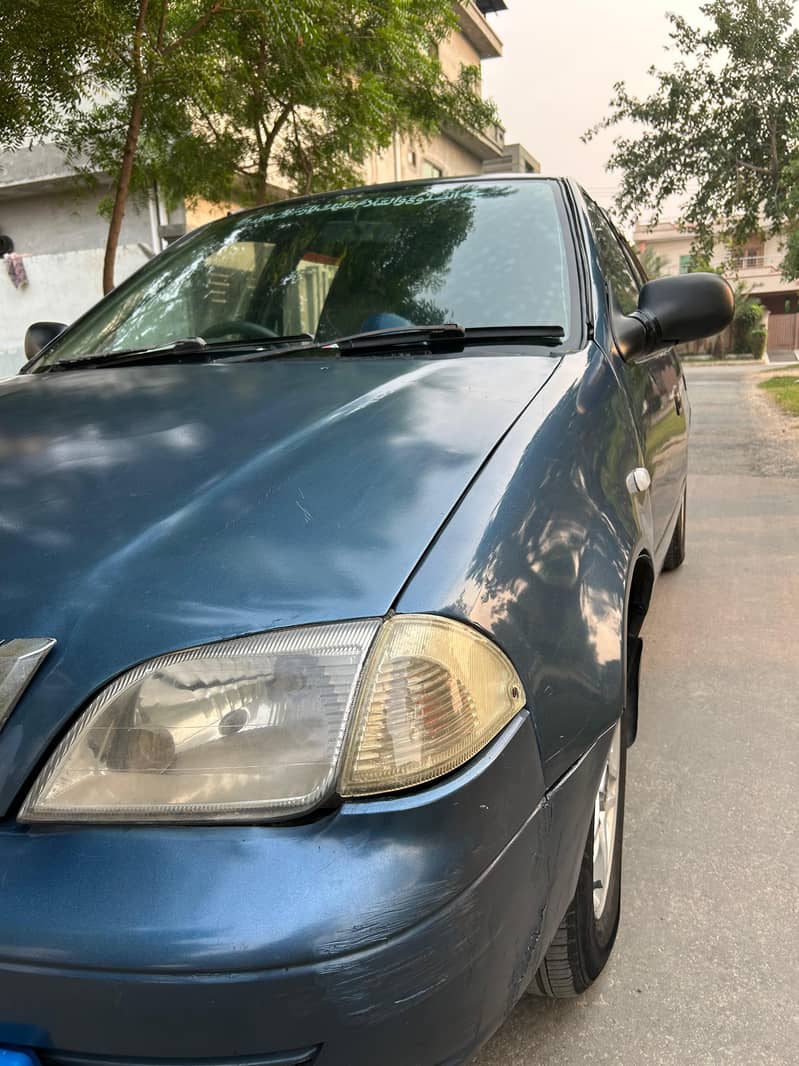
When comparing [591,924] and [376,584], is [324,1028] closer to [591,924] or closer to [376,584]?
[376,584]

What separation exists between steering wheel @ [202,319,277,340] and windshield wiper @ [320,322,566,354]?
429mm

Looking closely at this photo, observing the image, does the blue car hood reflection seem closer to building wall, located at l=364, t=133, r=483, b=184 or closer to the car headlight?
the car headlight

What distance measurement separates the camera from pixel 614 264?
8.89ft

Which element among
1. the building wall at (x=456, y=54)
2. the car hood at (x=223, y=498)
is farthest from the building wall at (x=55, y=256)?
the building wall at (x=456, y=54)

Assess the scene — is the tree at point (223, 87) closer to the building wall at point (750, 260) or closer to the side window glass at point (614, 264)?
the side window glass at point (614, 264)

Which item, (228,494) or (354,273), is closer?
(228,494)

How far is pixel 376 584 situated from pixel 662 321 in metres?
1.48

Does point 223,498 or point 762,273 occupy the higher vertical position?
point 762,273

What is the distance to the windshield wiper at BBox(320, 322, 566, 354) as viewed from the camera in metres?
1.92

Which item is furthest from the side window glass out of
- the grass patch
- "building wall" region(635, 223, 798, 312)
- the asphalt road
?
"building wall" region(635, 223, 798, 312)

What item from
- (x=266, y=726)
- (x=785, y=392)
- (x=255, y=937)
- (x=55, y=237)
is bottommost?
(x=785, y=392)

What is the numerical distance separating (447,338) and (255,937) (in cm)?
139

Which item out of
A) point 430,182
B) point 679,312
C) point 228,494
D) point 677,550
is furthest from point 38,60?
point 228,494

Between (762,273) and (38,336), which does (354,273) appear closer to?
(38,336)
